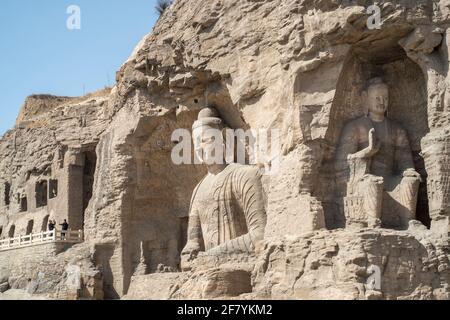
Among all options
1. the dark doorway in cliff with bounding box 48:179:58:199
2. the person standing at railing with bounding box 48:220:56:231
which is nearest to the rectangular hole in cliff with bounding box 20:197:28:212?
the dark doorway in cliff with bounding box 48:179:58:199

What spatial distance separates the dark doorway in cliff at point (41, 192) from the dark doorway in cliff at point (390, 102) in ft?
46.1

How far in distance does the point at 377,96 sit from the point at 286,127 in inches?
60.5

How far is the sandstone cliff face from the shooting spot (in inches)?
516

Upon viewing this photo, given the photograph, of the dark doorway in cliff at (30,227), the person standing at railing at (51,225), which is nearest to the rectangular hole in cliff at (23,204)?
the dark doorway in cliff at (30,227)

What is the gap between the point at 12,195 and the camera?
28031 millimetres

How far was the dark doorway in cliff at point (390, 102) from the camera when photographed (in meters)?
14.4

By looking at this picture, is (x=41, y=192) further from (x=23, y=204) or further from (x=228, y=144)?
(x=228, y=144)

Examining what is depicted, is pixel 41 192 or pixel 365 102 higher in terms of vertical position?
pixel 365 102

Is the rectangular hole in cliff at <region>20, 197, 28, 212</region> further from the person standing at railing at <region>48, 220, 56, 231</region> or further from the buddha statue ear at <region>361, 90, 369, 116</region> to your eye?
the buddha statue ear at <region>361, 90, 369, 116</region>

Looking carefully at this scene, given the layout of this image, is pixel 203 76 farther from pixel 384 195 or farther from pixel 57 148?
pixel 57 148

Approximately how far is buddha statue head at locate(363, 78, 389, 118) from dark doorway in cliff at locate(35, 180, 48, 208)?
14232 mm

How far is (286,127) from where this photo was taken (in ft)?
48.1

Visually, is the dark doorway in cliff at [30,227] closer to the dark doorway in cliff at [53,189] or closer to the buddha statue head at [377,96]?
the dark doorway in cliff at [53,189]

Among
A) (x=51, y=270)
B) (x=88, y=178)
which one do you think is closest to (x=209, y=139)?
(x=51, y=270)
